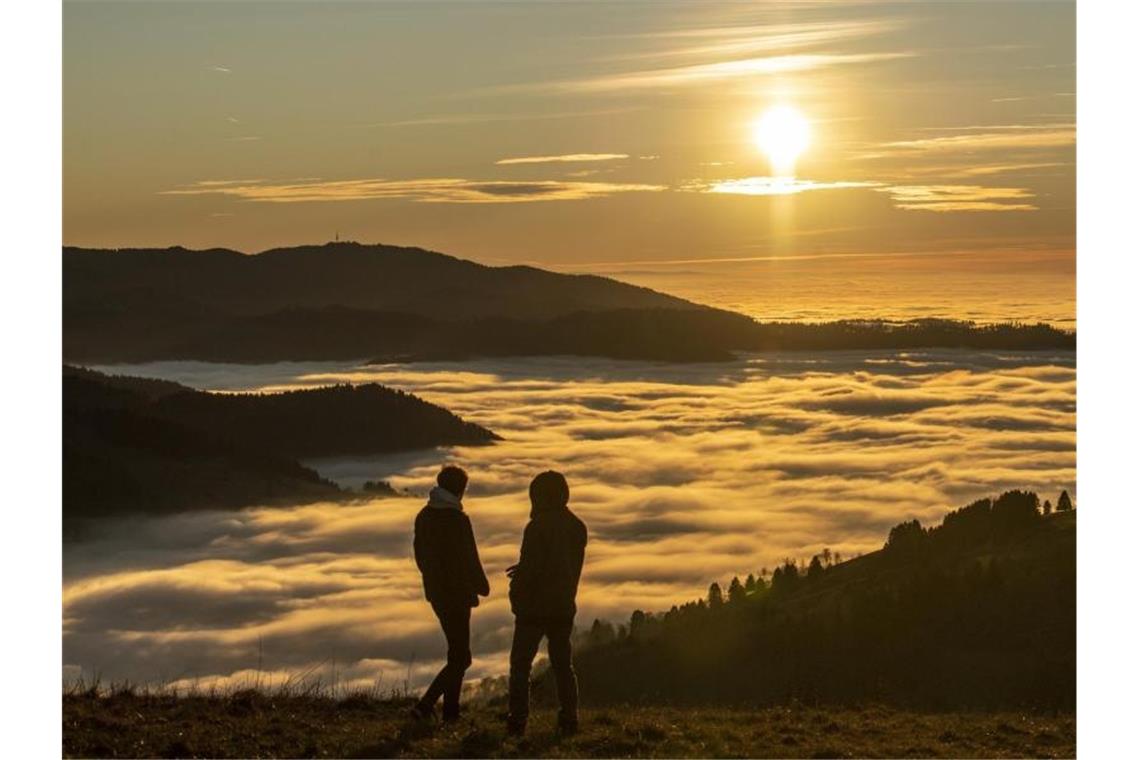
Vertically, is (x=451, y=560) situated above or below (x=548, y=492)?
below

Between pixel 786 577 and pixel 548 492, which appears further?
pixel 786 577

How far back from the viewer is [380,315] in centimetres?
6538

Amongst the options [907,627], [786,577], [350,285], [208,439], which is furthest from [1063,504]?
[208,439]

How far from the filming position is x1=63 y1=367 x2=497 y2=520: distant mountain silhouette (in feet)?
225

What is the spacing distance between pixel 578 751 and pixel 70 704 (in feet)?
21.2

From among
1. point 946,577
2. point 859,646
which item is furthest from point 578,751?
point 946,577

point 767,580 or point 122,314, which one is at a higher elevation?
point 122,314

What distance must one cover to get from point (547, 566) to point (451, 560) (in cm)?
104

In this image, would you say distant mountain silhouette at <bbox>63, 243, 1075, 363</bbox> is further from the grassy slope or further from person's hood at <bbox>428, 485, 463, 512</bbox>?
person's hood at <bbox>428, 485, 463, 512</bbox>

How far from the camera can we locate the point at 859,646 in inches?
1630

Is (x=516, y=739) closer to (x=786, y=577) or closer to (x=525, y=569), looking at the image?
(x=525, y=569)

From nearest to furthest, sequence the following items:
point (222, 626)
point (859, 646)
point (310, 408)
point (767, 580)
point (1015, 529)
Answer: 1. point (222, 626)
2. point (859, 646)
3. point (1015, 529)
4. point (767, 580)
5. point (310, 408)
